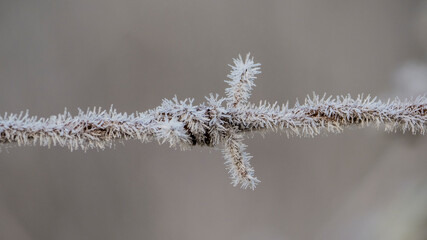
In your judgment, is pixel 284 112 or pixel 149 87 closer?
pixel 284 112

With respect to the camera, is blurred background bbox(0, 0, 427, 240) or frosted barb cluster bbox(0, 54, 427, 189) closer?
frosted barb cluster bbox(0, 54, 427, 189)

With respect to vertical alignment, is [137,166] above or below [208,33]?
below

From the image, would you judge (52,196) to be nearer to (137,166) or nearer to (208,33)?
(137,166)

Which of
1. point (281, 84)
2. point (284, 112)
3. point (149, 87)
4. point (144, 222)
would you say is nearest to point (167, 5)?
point (149, 87)

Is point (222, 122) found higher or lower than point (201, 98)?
lower

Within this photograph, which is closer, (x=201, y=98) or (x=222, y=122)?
(x=222, y=122)
